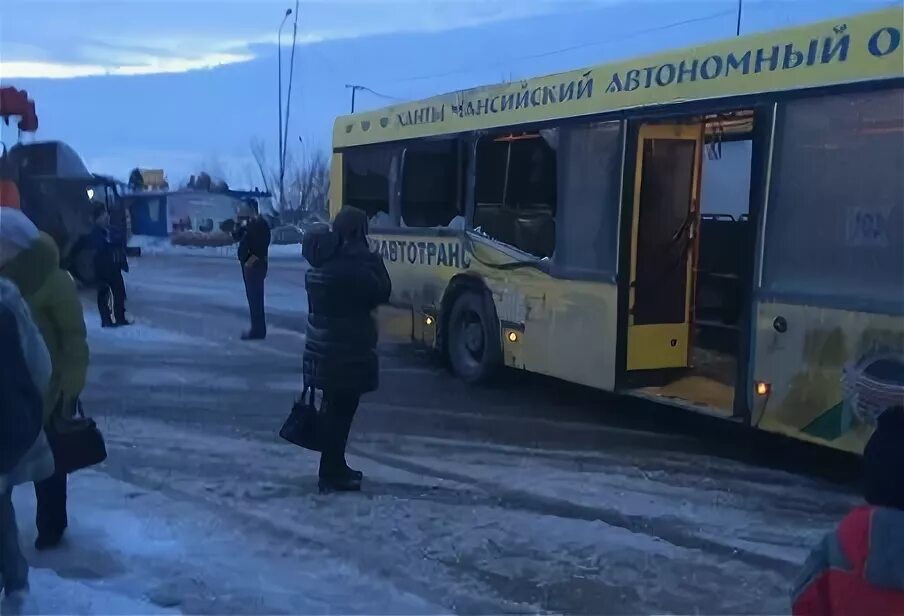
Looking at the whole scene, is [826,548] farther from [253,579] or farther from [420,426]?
[420,426]

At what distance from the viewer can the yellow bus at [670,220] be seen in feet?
19.2

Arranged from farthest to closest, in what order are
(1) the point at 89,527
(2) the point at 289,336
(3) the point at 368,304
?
(2) the point at 289,336 < (3) the point at 368,304 < (1) the point at 89,527

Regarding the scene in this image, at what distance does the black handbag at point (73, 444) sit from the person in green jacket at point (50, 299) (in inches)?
2.1

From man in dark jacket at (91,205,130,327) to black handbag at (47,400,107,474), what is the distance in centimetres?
910

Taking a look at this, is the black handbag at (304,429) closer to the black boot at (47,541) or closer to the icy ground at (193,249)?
the black boot at (47,541)

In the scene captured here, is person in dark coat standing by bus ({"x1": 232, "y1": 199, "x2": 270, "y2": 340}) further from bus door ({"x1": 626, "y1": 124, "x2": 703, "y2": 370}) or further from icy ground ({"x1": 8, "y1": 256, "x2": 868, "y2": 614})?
bus door ({"x1": 626, "y1": 124, "x2": 703, "y2": 370})

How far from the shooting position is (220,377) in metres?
10.5

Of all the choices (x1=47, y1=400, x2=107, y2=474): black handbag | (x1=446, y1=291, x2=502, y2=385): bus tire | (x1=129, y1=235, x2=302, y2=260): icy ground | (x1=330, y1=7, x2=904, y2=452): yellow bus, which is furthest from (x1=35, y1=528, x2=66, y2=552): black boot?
(x1=129, y1=235, x2=302, y2=260): icy ground

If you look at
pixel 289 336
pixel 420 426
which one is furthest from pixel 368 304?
pixel 289 336

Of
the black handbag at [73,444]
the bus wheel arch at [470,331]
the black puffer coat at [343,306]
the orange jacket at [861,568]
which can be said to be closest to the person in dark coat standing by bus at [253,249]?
the bus wheel arch at [470,331]

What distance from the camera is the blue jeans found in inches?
168

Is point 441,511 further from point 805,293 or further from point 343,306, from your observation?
point 805,293

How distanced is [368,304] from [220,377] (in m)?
5.04

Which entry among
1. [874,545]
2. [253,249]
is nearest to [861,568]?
[874,545]
